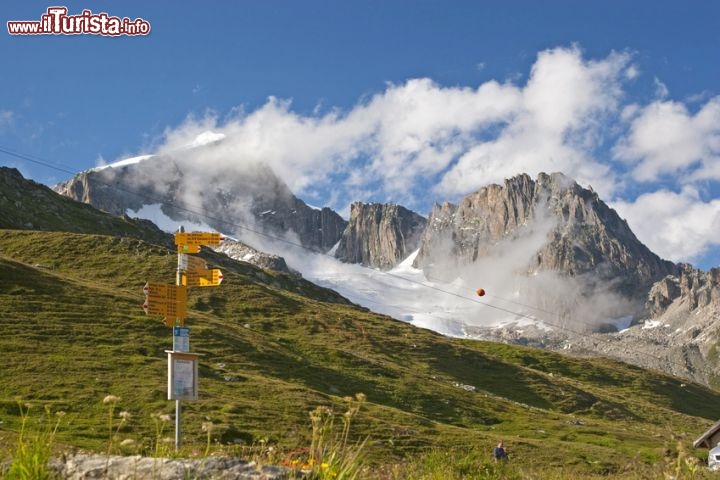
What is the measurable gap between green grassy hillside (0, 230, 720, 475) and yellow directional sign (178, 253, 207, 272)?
17.0ft

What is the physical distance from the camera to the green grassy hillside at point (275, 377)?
47.8 metres

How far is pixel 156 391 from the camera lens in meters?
51.6

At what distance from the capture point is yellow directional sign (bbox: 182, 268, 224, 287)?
74.4 ft

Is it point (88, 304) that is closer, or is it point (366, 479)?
point (366, 479)

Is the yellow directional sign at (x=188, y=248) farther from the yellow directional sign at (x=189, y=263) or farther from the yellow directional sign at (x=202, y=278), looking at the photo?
the yellow directional sign at (x=202, y=278)

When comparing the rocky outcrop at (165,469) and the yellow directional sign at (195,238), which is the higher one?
the yellow directional sign at (195,238)

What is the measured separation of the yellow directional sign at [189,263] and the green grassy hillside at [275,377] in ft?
17.0

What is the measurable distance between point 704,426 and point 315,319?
5410cm

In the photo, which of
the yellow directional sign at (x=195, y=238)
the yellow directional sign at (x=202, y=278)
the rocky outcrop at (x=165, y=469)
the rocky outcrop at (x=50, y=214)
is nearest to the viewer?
the rocky outcrop at (x=165, y=469)

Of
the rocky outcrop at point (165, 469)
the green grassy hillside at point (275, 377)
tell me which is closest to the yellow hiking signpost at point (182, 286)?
the green grassy hillside at point (275, 377)

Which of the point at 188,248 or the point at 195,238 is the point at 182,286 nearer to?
the point at 188,248

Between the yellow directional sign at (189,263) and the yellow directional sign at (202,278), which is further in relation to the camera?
the yellow directional sign at (189,263)

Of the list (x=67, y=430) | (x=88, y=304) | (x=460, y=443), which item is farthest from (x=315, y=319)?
(x=67, y=430)

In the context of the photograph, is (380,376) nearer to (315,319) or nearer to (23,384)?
(315,319)
